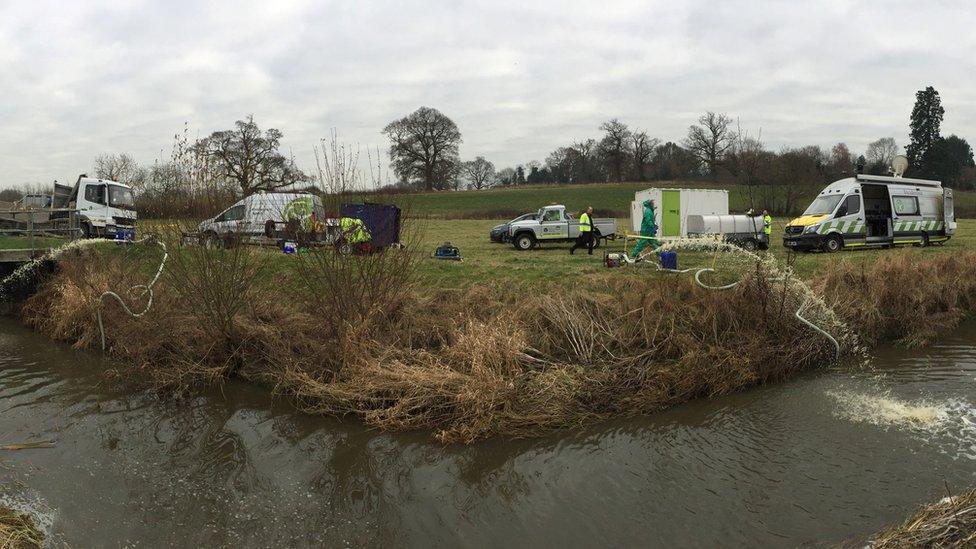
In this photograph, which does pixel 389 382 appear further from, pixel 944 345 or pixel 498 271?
pixel 944 345

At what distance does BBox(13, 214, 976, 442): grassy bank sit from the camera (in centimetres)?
721

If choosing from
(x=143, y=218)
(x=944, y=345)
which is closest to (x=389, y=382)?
(x=143, y=218)

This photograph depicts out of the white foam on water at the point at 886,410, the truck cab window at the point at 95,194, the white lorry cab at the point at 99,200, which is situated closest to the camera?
the white foam on water at the point at 886,410

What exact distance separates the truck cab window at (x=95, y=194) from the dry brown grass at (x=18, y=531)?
2111cm

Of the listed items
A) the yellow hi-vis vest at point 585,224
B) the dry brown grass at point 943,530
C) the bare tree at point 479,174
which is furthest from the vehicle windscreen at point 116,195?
the bare tree at point 479,174

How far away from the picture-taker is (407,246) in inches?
348

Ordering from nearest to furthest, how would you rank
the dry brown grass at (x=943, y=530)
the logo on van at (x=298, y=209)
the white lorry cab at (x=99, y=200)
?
the dry brown grass at (x=943, y=530), the logo on van at (x=298, y=209), the white lorry cab at (x=99, y=200)

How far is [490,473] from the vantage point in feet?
19.6

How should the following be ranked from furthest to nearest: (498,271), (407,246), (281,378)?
(498,271), (407,246), (281,378)

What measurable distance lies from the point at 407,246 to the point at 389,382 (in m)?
2.37

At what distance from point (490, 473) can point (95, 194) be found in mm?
22974

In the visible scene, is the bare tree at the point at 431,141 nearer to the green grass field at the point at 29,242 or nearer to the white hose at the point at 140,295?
the green grass field at the point at 29,242

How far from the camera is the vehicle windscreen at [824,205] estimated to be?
1853 centimetres

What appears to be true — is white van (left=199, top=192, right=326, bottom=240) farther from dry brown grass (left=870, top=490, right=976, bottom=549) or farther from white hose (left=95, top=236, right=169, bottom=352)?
dry brown grass (left=870, top=490, right=976, bottom=549)
